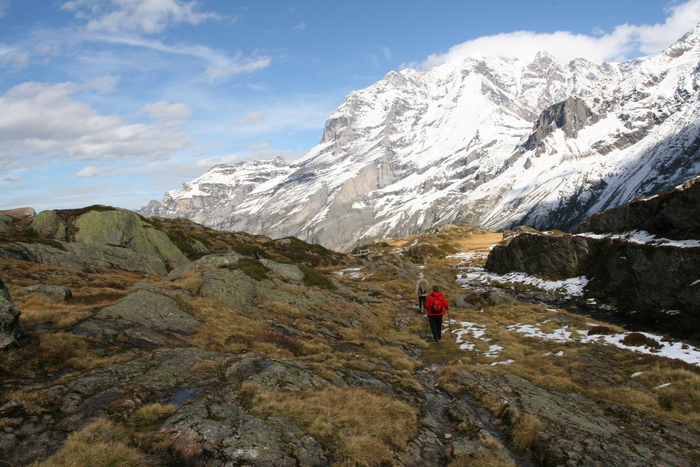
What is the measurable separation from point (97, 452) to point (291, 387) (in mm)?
5740

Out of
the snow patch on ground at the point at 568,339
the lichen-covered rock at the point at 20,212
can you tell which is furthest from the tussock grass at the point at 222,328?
the lichen-covered rock at the point at 20,212

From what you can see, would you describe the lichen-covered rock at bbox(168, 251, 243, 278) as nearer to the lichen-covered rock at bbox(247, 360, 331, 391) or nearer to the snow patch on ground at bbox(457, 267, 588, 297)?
the lichen-covered rock at bbox(247, 360, 331, 391)

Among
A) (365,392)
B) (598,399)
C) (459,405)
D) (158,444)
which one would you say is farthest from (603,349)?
(158,444)

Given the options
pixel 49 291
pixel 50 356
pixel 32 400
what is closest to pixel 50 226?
pixel 49 291

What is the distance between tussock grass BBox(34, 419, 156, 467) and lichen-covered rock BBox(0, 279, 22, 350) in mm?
6229

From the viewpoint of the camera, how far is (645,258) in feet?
98.1

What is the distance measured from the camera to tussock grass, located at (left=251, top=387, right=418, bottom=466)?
8.91 m

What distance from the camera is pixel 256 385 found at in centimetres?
1147

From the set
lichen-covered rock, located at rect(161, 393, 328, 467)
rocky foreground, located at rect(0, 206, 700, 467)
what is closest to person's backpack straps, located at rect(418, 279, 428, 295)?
rocky foreground, located at rect(0, 206, 700, 467)

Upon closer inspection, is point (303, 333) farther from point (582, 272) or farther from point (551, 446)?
point (582, 272)

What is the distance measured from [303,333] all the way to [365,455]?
Result: 1267 centimetres

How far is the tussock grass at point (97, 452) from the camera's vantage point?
679 centimetres

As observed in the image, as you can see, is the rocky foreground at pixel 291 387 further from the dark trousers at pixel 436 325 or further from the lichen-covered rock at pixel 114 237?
the lichen-covered rock at pixel 114 237

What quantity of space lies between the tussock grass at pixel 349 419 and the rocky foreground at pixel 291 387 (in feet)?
0.18
